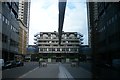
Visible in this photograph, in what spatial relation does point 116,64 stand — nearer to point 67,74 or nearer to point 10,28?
point 10,28

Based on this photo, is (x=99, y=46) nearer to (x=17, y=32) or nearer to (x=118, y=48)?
(x=118, y=48)

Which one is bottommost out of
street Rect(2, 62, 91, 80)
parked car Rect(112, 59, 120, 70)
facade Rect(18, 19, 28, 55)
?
street Rect(2, 62, 91, 80)

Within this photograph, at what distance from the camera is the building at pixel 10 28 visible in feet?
20.2

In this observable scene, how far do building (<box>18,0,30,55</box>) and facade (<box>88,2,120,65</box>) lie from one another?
6.35ft

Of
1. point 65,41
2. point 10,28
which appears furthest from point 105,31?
point 65,41

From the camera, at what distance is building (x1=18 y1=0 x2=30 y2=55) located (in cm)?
536

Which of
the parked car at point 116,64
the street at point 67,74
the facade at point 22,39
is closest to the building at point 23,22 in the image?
the facade at point 22,39

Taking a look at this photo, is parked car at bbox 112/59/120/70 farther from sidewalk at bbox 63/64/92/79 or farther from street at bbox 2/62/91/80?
street at bbox 2/62/91/80

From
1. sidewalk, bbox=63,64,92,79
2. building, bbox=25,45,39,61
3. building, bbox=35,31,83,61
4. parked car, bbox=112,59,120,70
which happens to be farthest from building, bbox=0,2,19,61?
parked car, bbox=112,59,120,70

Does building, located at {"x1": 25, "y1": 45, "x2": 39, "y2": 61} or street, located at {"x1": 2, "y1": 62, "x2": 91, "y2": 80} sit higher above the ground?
building, located at {"x1": 25, "y1": 45, "x2": 39, "y2": 61}

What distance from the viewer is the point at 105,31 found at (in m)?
3.42

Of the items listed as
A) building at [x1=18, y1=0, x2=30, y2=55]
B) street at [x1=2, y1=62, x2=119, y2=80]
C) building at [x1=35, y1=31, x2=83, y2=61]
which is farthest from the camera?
building at [x1=35, y1=31, x2=83, y2=61]

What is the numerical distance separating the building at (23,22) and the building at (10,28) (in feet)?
0.46

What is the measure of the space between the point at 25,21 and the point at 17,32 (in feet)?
3.37
